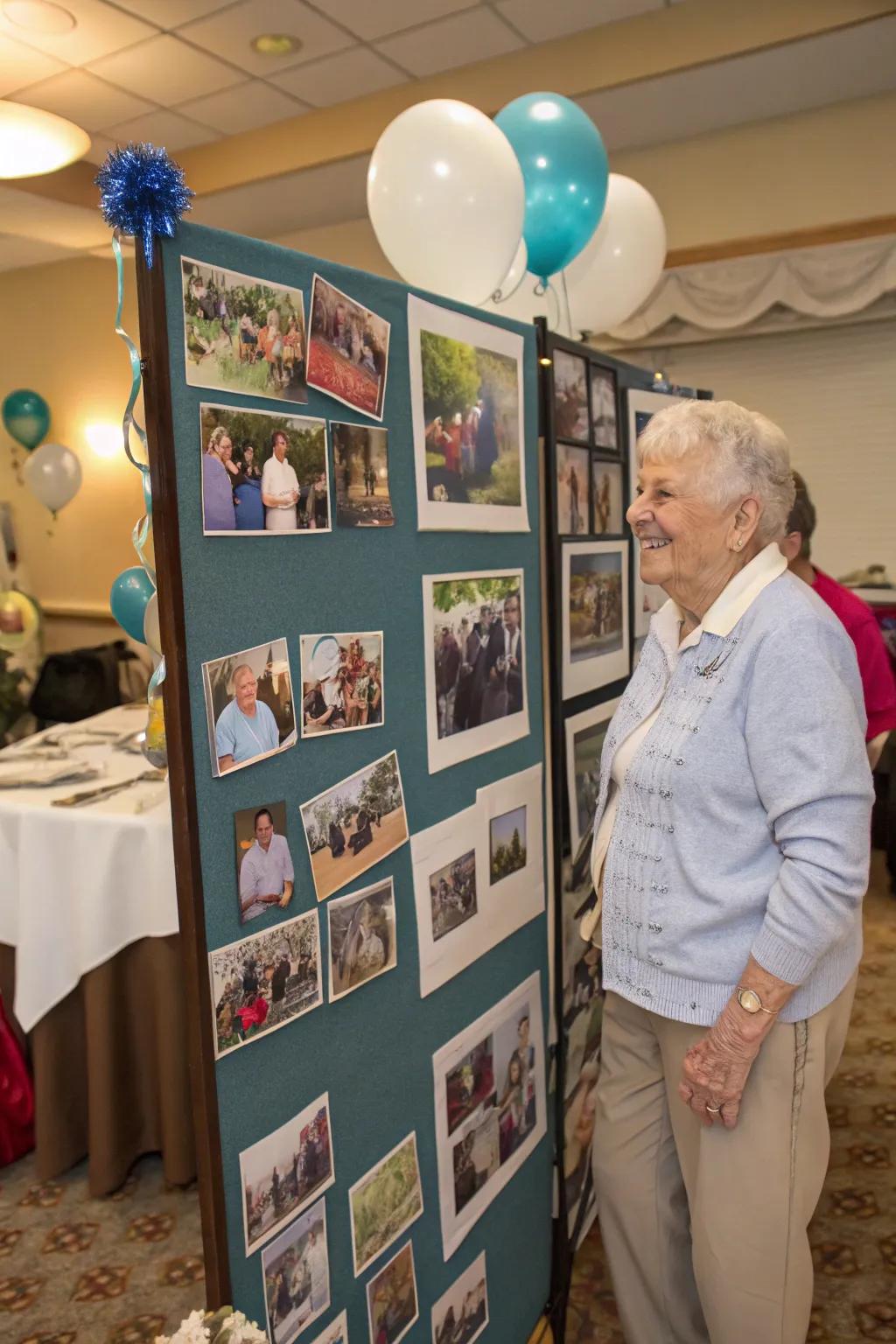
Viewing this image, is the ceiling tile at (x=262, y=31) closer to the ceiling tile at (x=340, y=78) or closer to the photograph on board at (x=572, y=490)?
the ceiling tile at (x=340, y=78)

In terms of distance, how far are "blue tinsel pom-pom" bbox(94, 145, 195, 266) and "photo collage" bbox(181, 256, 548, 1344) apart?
1.9 inches

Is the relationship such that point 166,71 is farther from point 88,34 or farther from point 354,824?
point 354,824

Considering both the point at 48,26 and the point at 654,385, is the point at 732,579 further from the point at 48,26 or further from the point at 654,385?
the point at 48,26

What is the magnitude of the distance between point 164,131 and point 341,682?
4.63 metres

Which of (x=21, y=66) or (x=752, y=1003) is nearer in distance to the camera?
(x=752, y=1003)

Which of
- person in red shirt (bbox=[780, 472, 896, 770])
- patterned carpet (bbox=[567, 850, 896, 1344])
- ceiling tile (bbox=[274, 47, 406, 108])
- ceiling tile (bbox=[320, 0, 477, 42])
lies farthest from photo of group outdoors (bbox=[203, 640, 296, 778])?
ceiling tile (bbox=[274, 47, 406, 108])

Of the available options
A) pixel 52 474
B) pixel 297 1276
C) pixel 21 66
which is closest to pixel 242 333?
pixel 297 1276

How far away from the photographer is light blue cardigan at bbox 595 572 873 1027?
3.95 ft

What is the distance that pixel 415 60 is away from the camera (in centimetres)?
408

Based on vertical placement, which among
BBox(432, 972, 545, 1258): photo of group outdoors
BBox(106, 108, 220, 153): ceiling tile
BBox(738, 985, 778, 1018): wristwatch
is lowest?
BBox(432, 972, 545, 1258): photo of group outdoors

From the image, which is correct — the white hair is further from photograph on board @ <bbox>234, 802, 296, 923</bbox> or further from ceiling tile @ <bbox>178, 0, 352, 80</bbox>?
ceiling tile @ <bbox>178, 0, 352, 80</bbox>

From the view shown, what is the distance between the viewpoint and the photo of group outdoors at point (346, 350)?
1.12m

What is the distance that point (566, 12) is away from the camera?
12.2ft

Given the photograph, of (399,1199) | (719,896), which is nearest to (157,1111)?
(399,1199)
